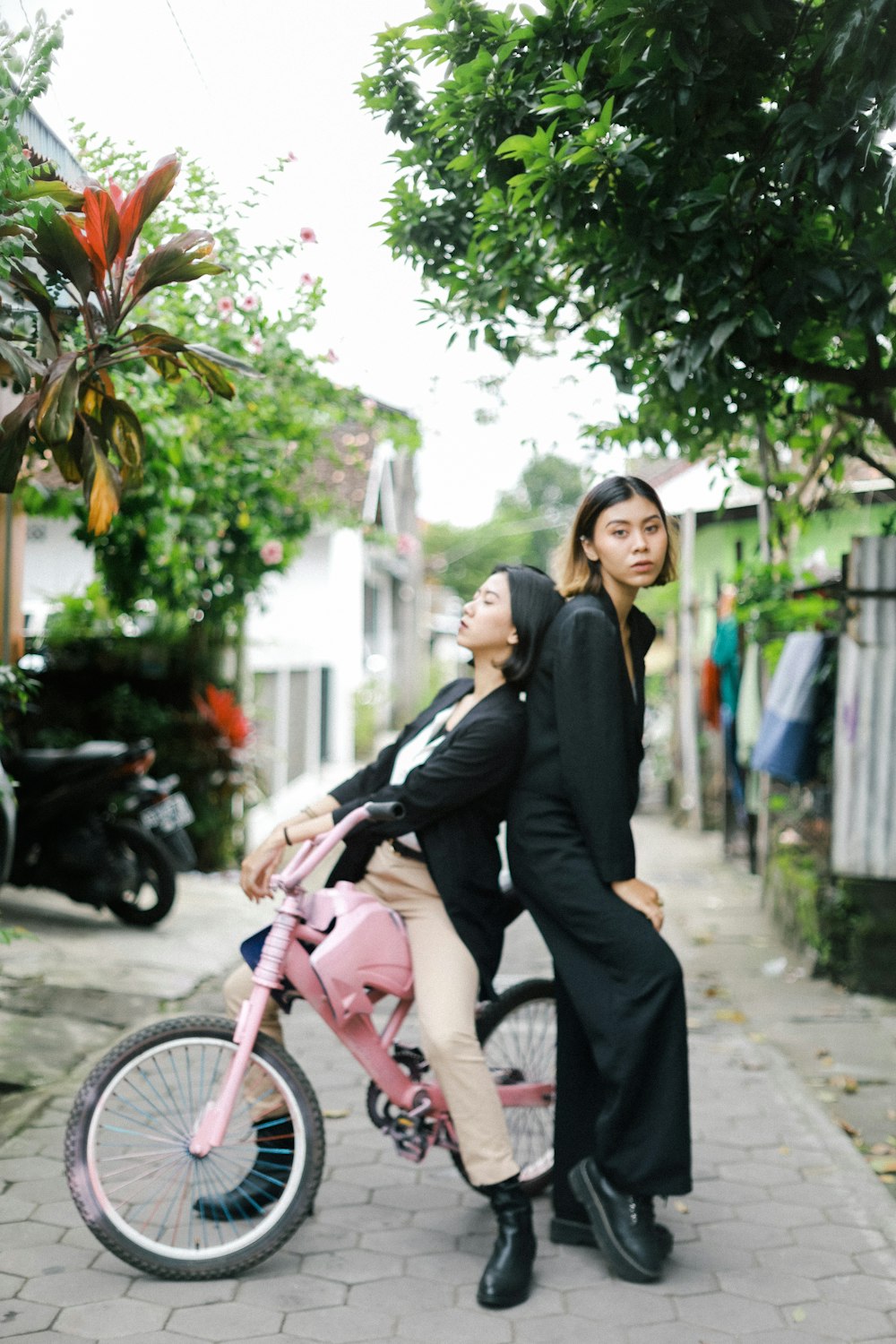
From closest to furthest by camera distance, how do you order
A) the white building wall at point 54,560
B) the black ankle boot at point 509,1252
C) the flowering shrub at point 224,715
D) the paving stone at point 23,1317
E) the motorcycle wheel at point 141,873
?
the paving stone at point 23,1317
the black ankle boot at point 509,1252
the motorcycle wheel at point 141,873
the flowering shrub at point 224,715
the white building wall at point 54,560

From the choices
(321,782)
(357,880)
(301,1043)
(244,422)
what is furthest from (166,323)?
(321,782)

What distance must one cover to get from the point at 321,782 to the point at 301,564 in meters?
3.87

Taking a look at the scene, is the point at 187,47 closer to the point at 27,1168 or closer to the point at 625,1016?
the point at 625,1016

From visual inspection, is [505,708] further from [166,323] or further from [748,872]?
[748,872]

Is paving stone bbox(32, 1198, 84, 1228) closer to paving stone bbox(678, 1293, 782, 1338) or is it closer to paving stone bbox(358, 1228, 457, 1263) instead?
paving stone bbox(358, 1228, 457, 1263)

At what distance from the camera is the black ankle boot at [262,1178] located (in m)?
3.33

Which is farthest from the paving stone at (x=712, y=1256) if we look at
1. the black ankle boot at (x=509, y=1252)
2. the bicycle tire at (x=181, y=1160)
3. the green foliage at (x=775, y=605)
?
the green foliage at (x=775, y=605)

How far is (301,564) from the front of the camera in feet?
Result: 58.2

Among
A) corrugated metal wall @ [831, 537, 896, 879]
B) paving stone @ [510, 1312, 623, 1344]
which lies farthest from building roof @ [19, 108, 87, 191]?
corrugated metal wall @ [831, 537, 896, 879]

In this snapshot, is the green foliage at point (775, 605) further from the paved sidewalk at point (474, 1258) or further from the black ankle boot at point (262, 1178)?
the black ankle boot at point (262, 1178)

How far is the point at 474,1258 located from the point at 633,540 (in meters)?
1.98

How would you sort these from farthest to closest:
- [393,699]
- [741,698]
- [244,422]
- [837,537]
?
[393,699] → [837,537] → [741,698] → [244,422]

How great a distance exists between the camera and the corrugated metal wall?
5.81 metres

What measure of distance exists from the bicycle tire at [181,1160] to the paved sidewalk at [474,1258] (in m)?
0.11
